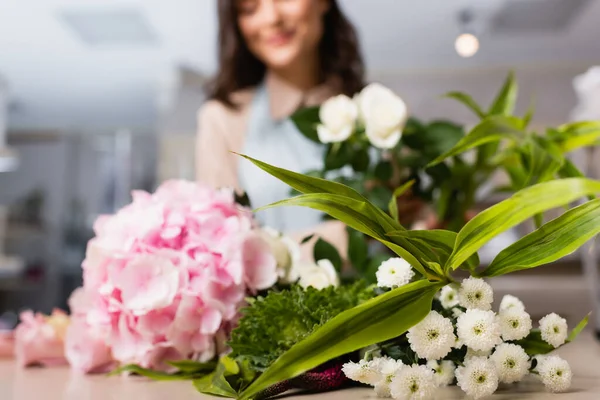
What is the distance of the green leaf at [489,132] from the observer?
40cm

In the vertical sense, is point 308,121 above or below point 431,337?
above

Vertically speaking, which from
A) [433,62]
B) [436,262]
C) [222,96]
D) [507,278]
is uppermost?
[433,62]

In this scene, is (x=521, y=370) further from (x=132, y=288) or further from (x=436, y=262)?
(x=132, y=288)

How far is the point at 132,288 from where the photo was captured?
44 cm

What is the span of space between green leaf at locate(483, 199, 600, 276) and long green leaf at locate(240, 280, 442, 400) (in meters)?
0.04

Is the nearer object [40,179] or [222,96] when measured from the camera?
[222,96]

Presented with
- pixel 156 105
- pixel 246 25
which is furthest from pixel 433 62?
pixel 246 25

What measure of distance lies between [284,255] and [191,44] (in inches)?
140

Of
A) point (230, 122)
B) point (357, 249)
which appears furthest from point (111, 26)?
point (357, 249)

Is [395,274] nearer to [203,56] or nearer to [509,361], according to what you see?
[509,361]

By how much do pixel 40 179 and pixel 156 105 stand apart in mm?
2183

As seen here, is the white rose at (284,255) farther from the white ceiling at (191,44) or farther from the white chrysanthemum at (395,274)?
the white ceiling at (191,44)

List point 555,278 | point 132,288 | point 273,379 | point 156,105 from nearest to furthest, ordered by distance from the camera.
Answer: point 273,379
point 132,288
point 555,278
point 156,105

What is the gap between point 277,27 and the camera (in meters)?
0.94
